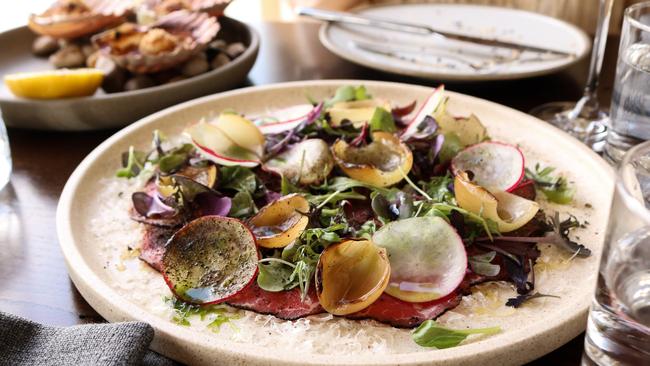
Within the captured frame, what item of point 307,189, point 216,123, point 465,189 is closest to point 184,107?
point 216,123

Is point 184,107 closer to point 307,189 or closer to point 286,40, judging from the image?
point 307,189

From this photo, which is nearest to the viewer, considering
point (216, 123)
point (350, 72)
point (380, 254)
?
point (380, 254)

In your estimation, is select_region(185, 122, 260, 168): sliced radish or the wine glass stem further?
the wine glass stem

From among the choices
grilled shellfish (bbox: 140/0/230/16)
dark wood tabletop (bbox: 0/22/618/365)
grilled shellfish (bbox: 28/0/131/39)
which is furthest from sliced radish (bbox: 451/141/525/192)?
grilled shellfish (bbox: 28/0/131/39)

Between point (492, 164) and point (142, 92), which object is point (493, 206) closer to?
point (492, 164)

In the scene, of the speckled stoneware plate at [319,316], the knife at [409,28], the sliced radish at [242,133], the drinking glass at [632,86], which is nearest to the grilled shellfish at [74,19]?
the knife at [409,28]

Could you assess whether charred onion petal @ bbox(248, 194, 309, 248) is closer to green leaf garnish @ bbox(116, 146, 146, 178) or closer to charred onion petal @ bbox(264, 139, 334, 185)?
charred onion petal @ bbox(264, 139, 334, 185)

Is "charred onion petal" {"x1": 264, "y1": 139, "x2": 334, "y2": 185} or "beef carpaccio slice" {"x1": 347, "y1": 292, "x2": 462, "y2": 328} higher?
"charred onion petal" {"x1": 264, "y1": 139, "x2": 334, "y2": 185}
